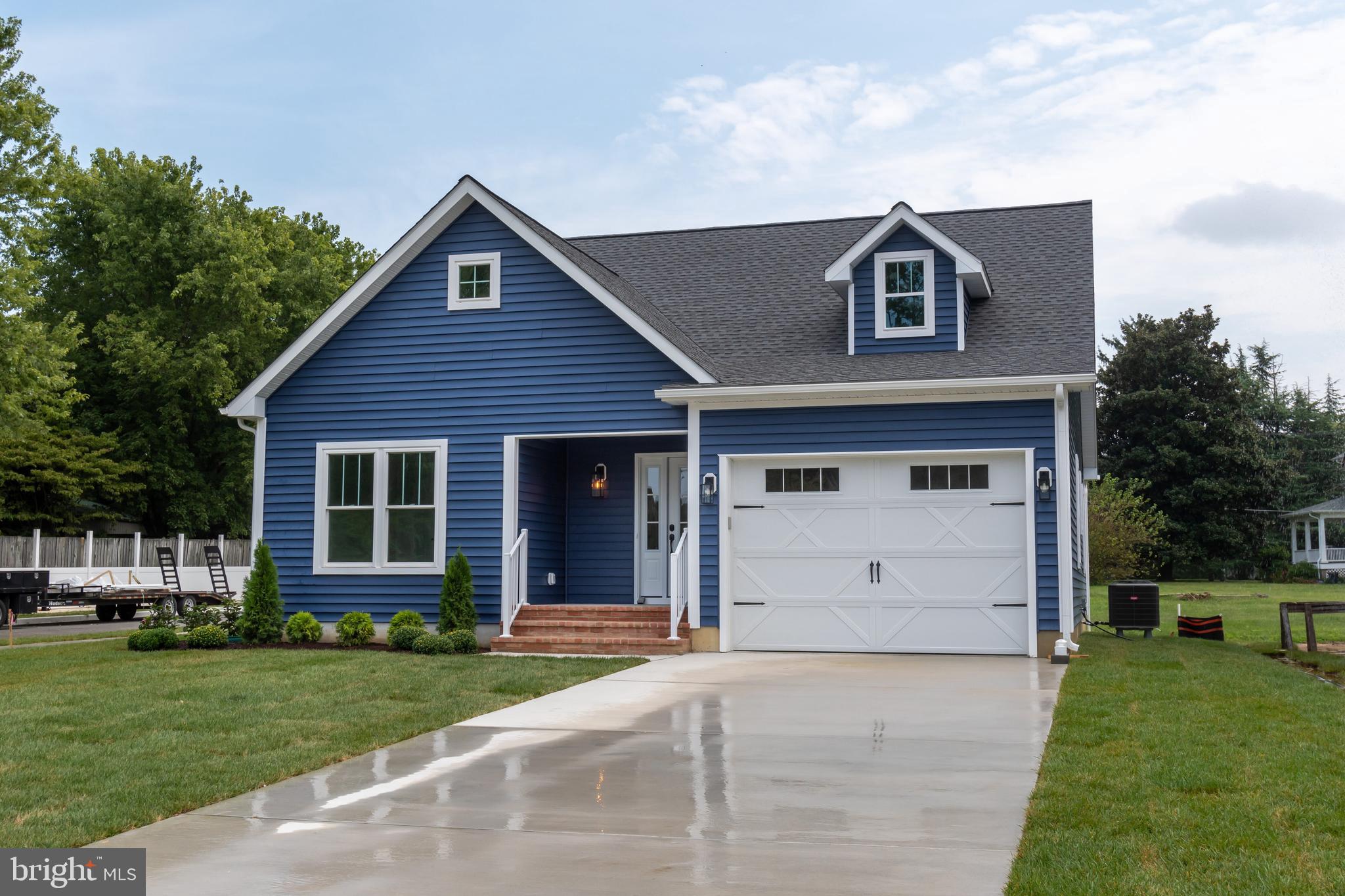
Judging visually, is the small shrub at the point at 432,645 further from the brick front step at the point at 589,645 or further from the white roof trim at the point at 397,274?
the white roof trim at the point at 397,274

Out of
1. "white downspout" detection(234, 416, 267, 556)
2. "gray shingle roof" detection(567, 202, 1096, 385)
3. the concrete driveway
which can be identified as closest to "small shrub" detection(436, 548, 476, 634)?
"white downspout" detection(234, 416, 267, 556)

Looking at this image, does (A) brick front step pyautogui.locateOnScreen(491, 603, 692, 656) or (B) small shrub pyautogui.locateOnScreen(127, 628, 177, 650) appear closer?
(A) brick front step pyautogui.locateOnScreen(491, 603, 692, 656)

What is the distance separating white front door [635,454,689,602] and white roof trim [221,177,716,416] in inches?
90.5

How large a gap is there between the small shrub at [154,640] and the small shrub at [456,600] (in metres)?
3.34

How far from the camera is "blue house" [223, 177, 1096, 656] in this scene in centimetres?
1347

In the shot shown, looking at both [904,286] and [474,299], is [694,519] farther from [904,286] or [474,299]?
[474,299]

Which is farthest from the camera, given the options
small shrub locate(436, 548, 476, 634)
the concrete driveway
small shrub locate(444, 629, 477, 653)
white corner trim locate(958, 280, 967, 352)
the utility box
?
the utility box

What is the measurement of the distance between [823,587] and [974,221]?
7.25 metres

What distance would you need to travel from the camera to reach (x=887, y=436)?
13625mm

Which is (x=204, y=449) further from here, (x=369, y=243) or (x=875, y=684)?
(x=875, y=684)

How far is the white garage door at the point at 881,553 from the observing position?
13414 mm

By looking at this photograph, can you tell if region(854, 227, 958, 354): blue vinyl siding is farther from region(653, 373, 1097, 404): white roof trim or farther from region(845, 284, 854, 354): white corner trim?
region(653, 373, 1097, 404): white roof trim

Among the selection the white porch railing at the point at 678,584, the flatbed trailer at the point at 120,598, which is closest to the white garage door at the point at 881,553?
the white porch railing at the point at 678,584

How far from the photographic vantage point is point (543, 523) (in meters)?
15.8
